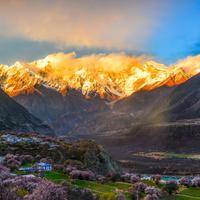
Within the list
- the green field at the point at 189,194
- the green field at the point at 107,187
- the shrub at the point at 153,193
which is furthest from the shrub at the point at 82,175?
the shrub at the point at 153,193

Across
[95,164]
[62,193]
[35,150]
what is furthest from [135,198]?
[35,150]

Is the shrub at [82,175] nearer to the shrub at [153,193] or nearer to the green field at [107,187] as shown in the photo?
the green field at [107,187]

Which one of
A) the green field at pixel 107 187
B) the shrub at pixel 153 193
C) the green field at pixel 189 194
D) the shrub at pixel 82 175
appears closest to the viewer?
the shrub at pixel 153 193

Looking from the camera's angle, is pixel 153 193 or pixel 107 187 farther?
pixel 107 187

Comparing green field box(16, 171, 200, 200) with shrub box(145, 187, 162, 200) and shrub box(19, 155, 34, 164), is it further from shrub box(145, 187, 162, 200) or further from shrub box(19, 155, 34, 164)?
shrub box(19, 155, 34, 164)

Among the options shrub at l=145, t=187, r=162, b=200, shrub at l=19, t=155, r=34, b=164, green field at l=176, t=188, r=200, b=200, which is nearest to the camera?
shrub at l=145, t=187, r=162, b=200

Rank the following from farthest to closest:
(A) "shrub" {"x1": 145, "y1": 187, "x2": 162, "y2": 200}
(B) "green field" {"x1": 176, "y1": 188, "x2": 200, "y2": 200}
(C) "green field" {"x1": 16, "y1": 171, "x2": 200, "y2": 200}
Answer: (B) "green field" {"x1": 176, "y1": 188, "x2": 200, "y2": 200}, (C) "green field" {"x1": 16, "y1": 171, "x2": 200, "y2": 200}, (A) "shrub" {"x1": 145, "y1": 187, "x2": 162, "y2": 200}

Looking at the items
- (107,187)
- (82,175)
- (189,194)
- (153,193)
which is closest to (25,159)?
(82,175)

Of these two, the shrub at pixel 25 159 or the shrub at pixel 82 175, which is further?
the shrub at pixel 25 159

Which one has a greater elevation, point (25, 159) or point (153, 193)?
point (25, 159)

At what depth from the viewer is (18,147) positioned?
65.1 metres

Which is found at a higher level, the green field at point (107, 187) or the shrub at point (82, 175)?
the shrub at point (82, 175)

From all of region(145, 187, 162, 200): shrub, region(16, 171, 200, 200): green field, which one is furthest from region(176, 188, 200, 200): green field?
region(145, 187, 162, 200): shrub

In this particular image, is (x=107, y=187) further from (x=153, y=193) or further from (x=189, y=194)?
(x=189, y=194)
